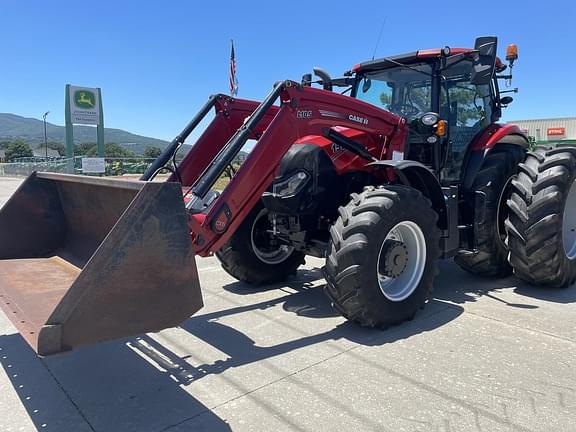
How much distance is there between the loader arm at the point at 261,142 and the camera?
369cm

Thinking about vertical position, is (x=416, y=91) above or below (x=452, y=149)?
above

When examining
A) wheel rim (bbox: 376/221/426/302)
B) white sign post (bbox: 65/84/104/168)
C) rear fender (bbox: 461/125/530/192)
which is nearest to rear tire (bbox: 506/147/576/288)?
rear fender (bbox: 461/125/530/192)

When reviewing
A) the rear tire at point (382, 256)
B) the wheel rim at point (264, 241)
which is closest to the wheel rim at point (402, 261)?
the rear tire at point (382, 256)

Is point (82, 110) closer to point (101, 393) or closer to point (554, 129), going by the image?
point (101, 393)

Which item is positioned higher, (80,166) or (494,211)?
(80,166)

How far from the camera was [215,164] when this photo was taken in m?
3.76

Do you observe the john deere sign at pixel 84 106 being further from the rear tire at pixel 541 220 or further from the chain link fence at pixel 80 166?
the rear tire at pixel 541 220

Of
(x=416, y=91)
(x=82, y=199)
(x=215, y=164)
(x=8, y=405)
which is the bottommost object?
(x=8, y=405)

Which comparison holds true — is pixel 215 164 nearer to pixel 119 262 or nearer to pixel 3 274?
pixel 119 262

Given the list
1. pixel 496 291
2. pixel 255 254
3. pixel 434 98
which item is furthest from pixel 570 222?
pixel 255 254

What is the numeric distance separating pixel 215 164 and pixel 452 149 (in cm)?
310

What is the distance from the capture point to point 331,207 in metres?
4.75

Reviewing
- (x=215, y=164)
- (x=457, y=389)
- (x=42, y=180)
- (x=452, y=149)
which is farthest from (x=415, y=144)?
(x=42, y=180)

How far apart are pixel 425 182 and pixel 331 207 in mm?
963
